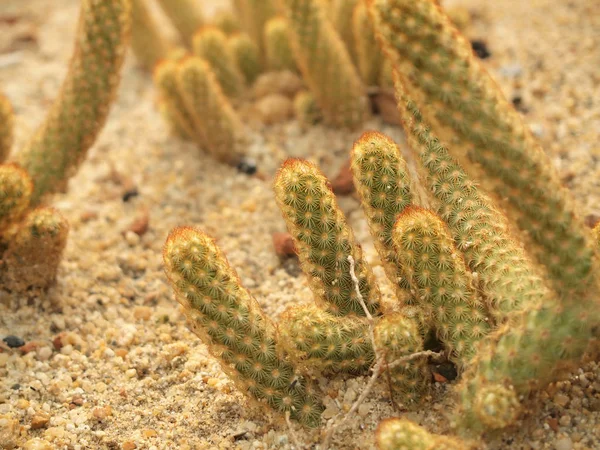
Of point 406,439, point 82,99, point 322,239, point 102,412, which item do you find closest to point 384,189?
point 322,239

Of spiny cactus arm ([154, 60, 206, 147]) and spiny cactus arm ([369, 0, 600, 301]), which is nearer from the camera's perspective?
spiny cactus arm ([369, 0, 600, 301])

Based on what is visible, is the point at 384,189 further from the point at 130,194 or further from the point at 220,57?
the point at 220,57

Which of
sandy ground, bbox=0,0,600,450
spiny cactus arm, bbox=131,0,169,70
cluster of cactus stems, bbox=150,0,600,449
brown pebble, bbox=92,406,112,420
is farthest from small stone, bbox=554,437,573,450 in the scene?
spiny cactus arm, bbox=131,0,169,70

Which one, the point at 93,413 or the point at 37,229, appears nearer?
the point at 93,413

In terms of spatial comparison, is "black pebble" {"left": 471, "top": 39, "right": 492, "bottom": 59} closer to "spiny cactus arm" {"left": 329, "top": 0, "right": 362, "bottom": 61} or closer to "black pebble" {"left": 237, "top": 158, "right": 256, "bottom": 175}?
"spiny cactus arm" {"left": 329, "top": 0, "right": 362, "bottom": 61}

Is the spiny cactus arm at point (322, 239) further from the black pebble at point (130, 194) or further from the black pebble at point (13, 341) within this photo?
the black pebble at point (130, 194)

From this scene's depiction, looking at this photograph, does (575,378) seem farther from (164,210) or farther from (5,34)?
(5,34)

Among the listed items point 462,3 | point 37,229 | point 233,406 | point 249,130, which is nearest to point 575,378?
point 233,406
